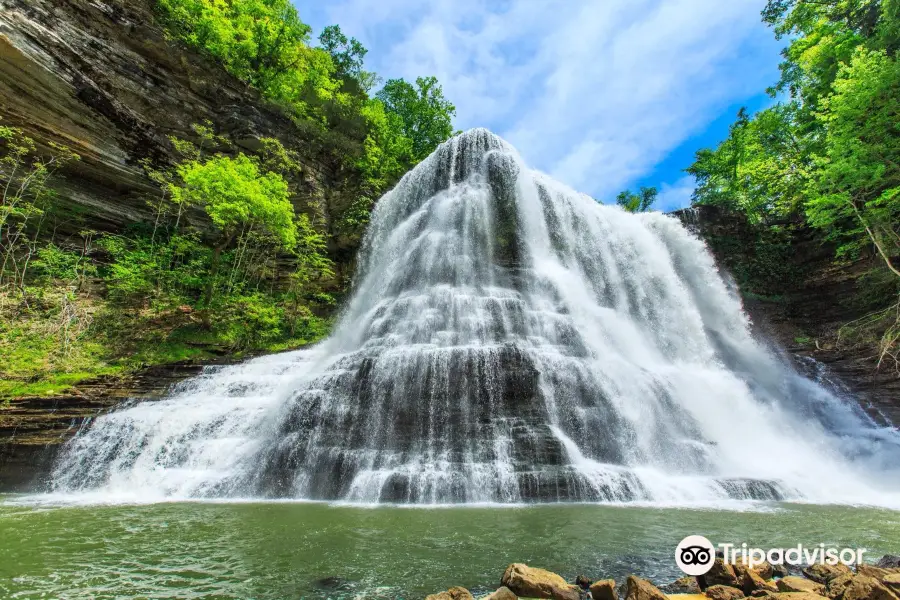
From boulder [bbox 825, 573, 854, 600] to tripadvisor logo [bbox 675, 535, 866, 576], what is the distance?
57 centimetres

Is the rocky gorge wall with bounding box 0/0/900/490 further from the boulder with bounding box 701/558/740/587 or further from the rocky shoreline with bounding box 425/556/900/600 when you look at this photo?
the boulder with bounding box 701/558/740/587

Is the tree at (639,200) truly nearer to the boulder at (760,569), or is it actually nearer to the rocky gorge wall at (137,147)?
the rocky gorge wall at (137,147)

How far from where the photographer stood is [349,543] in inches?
190

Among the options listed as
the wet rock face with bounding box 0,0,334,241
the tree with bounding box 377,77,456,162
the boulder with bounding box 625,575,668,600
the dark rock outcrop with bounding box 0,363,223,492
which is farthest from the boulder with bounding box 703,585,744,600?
the tree with bounding box 377,77,456,162

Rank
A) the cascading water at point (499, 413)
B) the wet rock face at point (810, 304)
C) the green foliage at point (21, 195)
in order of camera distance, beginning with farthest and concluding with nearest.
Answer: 1. the wet rock face at point (810, 304)
2. the green foliage at point (21, 195)
3. the cascading water at point (499, 413)

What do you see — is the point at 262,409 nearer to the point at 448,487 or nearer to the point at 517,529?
the point at 448,487

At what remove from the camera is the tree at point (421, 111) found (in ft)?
107

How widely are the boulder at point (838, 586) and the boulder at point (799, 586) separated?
5cm

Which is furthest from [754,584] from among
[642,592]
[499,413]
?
[499,413]

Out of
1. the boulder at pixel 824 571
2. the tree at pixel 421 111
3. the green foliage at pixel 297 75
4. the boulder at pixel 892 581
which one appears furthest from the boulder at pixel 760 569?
the tree at pixel 421 111

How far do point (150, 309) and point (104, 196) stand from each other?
5.19 m

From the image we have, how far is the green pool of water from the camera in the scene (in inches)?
140

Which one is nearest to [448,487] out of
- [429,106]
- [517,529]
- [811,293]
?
[517,529]

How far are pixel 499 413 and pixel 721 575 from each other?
6.13 meters
